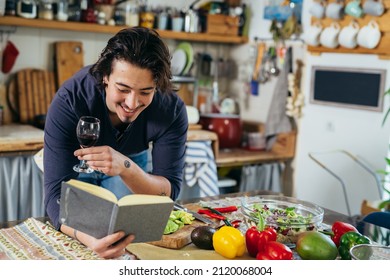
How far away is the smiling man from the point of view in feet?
4.01

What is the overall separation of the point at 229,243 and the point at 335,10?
1.77 meters

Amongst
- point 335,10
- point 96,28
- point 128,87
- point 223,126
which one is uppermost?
point 335,10

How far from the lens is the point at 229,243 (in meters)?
1.17

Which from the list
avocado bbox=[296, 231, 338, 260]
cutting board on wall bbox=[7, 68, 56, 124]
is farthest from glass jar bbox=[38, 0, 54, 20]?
avocado bbox=[296, 231, 338, 260]

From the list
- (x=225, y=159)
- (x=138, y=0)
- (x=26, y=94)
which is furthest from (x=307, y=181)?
(x=26, y=94)

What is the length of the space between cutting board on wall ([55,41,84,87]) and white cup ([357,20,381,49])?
144cm

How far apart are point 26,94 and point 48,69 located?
7.9 inches

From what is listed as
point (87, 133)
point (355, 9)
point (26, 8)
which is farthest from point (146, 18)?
point (87, 133)

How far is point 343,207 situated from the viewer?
110 inches

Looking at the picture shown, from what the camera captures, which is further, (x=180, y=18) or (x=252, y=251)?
(x=180, y=18)

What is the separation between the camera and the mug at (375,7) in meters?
2.45

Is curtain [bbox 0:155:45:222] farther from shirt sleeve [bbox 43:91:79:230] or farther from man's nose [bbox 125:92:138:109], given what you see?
man's nose [bbox 125:92:138:109]

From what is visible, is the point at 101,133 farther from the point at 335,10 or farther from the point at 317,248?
the point at 335,10
